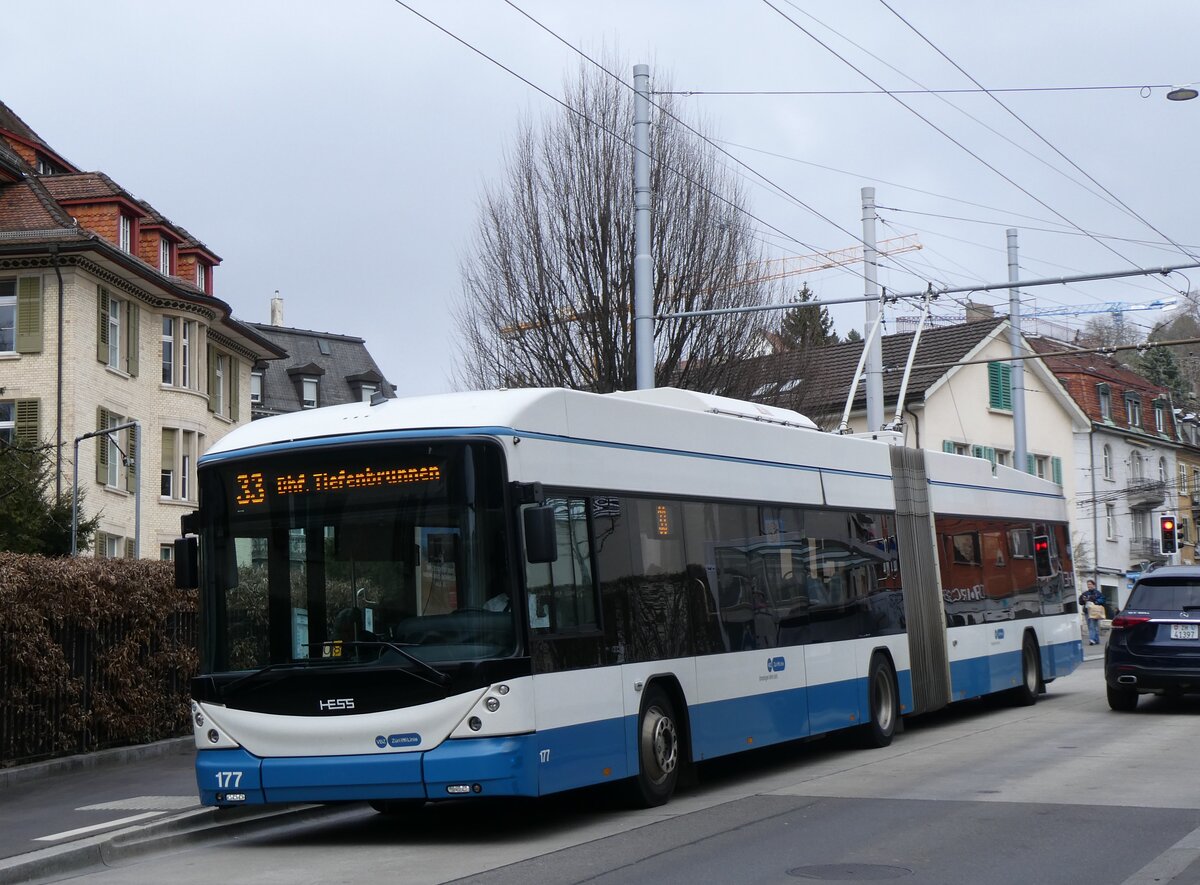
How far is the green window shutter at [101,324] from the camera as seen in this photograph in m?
41.6

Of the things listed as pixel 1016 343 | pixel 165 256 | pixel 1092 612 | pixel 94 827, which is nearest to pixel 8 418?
pixel 165 256

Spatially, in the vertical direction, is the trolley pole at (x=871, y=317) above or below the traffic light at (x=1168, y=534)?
above

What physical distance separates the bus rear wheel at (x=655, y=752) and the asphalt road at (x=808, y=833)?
154 millimetres

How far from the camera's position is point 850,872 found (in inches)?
348

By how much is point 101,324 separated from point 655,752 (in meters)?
33.0

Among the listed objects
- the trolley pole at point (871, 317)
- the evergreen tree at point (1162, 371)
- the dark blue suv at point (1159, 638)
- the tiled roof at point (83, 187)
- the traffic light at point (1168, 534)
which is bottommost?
the dark blue suv at point (1159, 638)

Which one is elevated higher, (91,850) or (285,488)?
(285,488)

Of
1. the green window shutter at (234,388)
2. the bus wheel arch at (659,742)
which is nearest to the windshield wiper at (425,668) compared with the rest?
the bus wheel arch at (659,742)

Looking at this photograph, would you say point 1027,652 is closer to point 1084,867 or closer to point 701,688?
point 701,688

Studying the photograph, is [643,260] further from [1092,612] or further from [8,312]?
[1092,612]

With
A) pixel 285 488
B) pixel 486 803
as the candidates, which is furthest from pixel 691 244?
pixel 285 488

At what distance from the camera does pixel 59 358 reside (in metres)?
39.8

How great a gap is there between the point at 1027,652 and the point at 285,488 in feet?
43.0

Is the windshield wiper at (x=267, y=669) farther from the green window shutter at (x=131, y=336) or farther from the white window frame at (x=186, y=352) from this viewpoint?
the white window frame at (x=186, y=352)
